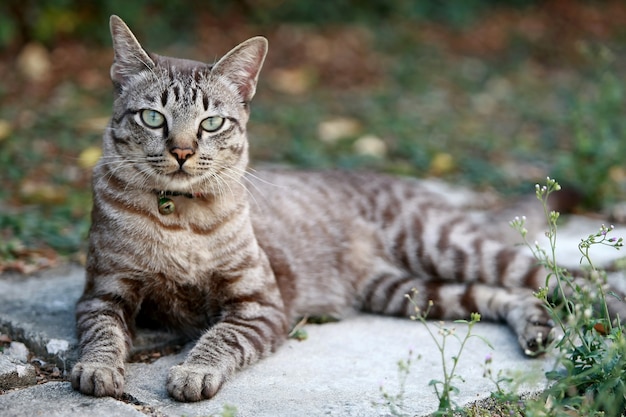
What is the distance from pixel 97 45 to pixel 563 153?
488cm

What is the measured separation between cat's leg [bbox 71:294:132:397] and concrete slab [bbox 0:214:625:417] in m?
0.06

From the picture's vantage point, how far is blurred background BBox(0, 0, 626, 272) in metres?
5.90

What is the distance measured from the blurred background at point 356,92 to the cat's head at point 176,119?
1.45 metres

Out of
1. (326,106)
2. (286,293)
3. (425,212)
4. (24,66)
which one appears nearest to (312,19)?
(326,106)

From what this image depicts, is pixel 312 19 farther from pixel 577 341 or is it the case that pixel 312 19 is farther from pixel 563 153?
pixel 577 341

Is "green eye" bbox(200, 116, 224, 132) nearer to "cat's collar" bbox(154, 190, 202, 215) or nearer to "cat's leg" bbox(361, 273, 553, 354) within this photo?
"cat's collar" bbox(154, 190, 202, 215)

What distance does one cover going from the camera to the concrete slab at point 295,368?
3135mm

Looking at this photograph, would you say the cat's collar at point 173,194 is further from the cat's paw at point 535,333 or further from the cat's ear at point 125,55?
Answer: the cat's paw at point 535,333

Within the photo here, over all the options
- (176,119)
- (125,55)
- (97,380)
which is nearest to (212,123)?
(176,119)

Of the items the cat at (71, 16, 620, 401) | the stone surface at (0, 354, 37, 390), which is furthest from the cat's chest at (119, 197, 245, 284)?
the stone surface at (0, 354, 37, 390)

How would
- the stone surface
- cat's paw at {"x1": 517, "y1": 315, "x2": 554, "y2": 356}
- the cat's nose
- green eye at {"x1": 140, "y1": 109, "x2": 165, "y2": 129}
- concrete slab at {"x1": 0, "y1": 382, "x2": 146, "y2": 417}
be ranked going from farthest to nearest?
cat's paw at {"x1": 517, "y1": 315, "x2": 554, "y2": 356}, green eye at {"x1": 140, "y1": 109, "x2": 165, "y2": 129}, the cat's nose, the stone surface, concrete slab at {"x1": 0, "y1": 382, "x2": 146, "y2": 417}

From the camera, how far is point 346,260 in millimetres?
4773

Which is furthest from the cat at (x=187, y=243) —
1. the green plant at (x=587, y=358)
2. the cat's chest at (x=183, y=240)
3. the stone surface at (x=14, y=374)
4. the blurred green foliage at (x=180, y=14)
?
the blurred green foliage at (x=180, y=14)

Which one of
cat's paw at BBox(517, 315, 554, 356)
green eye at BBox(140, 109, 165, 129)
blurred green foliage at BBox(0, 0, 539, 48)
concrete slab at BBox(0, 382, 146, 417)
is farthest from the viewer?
blurred green foliage at BBox(0, 0, 539, 48)
